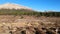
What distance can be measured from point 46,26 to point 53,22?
57 centimetres

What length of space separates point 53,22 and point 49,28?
0.63m

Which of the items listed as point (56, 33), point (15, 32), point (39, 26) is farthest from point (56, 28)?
point (15, 32)

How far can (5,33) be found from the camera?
6.47 meters

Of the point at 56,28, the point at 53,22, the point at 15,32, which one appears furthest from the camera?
the point at 53,22

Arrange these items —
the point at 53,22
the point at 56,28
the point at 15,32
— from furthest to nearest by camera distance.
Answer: the point at 53,22, the point at 56,28, the point at 15,32

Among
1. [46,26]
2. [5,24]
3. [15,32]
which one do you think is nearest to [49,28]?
[46,26]

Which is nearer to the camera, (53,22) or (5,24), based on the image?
(5,24)

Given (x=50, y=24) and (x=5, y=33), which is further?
(x=50, y=24)

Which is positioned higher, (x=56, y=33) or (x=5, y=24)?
(x=5, y=24)

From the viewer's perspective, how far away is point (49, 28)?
6.77 m

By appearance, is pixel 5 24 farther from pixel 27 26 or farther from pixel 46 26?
pixel 46 26

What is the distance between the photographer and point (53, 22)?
287 inches

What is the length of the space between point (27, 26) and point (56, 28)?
48.4 inches

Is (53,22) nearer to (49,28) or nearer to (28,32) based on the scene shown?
(49,28)
